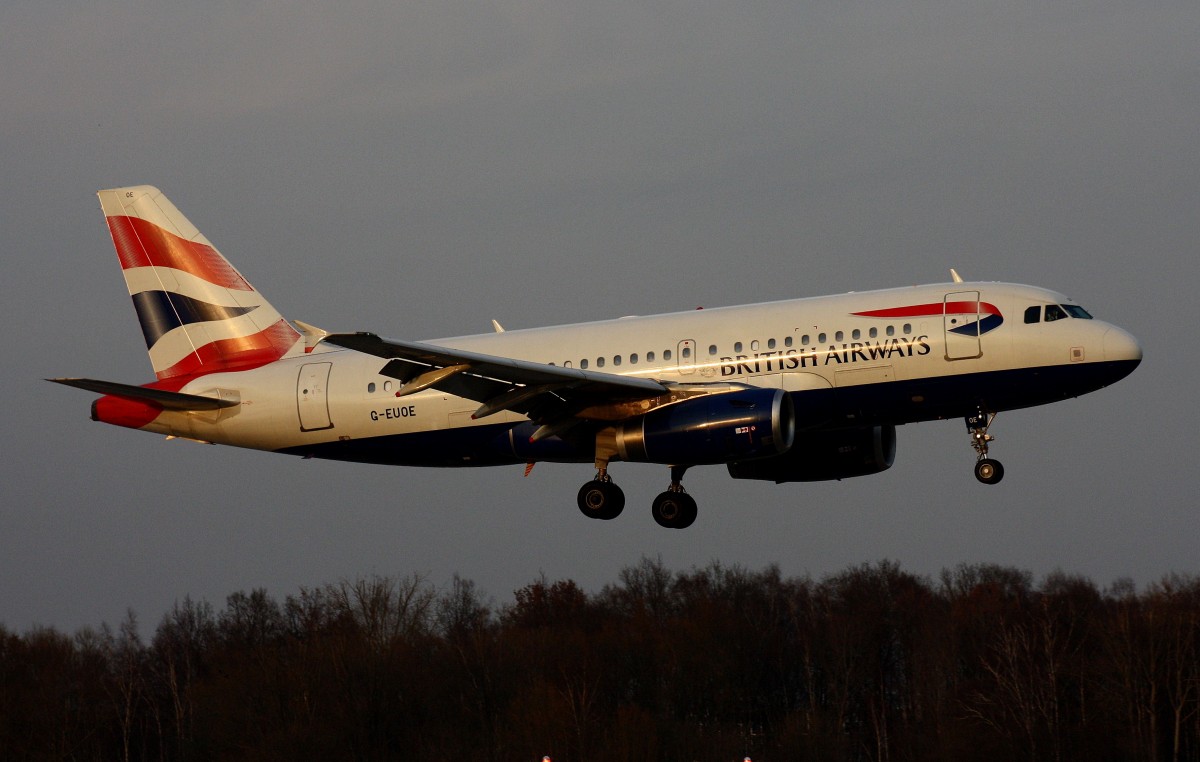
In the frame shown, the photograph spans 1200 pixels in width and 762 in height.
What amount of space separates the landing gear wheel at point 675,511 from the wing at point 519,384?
141 inches

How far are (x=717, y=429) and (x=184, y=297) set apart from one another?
57.8 ft

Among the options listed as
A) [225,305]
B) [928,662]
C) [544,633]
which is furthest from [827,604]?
[225,305]

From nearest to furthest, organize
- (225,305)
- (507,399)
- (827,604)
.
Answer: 1. (507,399)
2. (225,305)
3. (827,604)

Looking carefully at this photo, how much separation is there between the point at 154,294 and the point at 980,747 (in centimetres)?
4040

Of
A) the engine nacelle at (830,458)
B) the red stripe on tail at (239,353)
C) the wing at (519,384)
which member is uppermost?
the red stripe on tail at (239,353)

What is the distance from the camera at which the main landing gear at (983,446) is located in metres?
42.7

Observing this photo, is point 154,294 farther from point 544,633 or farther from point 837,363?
point 544,633

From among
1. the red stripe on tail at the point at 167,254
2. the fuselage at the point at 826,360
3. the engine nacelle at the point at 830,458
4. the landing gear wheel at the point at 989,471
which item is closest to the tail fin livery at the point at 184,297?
the red stripe on tail at the point at 167,254

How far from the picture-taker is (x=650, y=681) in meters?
83.8

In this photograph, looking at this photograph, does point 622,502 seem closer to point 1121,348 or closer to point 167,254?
point 1121,348

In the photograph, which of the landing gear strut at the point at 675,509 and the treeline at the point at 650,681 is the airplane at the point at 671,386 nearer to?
the landing gear strut at the point at 675,509

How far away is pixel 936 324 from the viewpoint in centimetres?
4134

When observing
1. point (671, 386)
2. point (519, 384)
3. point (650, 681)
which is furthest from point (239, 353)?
point (650, 681)

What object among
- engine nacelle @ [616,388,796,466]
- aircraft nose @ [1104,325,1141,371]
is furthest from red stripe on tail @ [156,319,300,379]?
aircraft nose @ [1104,325,1141,371]
